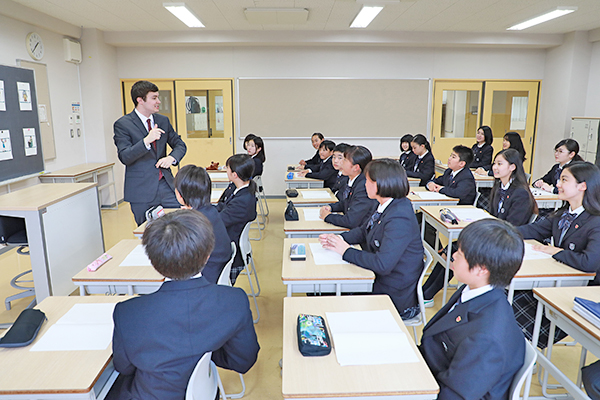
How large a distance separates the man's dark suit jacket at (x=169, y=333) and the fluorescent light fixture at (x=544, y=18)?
5914 millimetres

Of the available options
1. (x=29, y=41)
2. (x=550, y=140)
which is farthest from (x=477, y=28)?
(x=29, y=41)

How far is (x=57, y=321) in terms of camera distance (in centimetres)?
168

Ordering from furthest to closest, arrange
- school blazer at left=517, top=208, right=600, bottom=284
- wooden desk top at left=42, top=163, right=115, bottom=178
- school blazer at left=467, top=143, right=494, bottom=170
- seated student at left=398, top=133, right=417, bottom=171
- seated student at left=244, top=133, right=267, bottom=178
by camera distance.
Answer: school blazer at left=467, top=143, right=494, bottom=170 → seated student at left=398, top=133, right=417, bottom=171 → seated student at left=244, top=133, right=267, bottom=178 → wooden desk top at left=42, top=163, right=115, bottom=178 → school blazer at left=517, top=208, right=600, bottom=284

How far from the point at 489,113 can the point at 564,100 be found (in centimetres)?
119

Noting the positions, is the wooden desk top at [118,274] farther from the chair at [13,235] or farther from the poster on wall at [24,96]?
the poster on wall at [24,96]

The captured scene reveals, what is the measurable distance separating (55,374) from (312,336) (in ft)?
2.91

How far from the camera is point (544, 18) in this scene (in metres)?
5.66

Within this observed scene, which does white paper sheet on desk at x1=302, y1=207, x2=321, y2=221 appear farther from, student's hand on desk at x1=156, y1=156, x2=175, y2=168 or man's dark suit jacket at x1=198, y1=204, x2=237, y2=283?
student's hand on desk at x1=156, y1=156, x2=175, y2=168

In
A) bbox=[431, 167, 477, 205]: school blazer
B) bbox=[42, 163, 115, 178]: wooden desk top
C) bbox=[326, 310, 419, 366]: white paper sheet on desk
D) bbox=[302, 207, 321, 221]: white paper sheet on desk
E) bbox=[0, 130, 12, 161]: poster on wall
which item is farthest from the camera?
bbox=[42, 163, 115, 178]: wooden desk top

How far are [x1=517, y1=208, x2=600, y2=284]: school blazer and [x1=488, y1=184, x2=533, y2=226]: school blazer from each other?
559 mm

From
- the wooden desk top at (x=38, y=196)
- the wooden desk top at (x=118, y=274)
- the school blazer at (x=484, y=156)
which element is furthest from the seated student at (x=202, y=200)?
the school blazer at (x=484, y=156)

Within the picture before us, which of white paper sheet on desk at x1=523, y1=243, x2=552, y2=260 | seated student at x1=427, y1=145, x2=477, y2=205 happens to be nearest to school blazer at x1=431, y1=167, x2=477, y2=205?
seated student at x1=427, y1=145, x2=477, y2=205

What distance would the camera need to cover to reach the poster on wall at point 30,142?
4.96 meters

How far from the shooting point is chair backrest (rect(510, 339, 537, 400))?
128cm
